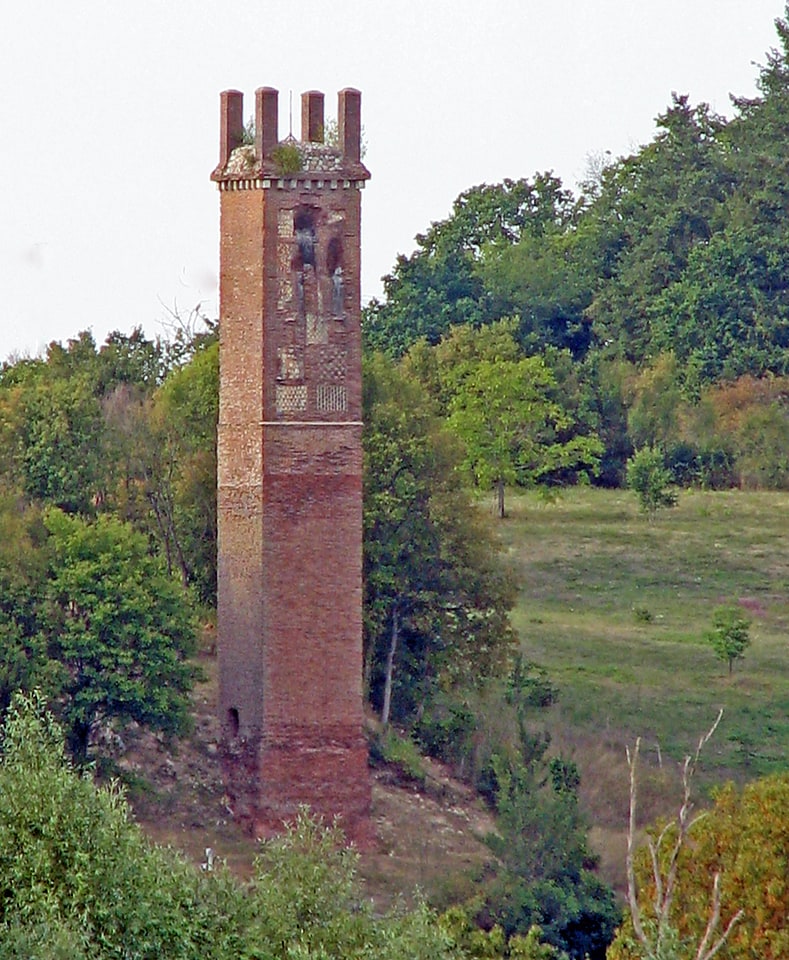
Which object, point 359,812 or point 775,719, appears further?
point 775,719

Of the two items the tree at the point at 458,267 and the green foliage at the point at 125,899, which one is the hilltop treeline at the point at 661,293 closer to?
the tree at the point at 458,267

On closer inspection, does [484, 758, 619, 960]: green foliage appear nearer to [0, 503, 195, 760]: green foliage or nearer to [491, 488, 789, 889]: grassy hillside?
[491, 488, 789, 889]: grassy hillside

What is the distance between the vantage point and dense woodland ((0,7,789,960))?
24.5 m

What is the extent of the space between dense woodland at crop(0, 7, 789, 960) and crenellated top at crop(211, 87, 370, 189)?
561cm

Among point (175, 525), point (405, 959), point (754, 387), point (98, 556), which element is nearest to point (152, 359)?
point (175, 525)

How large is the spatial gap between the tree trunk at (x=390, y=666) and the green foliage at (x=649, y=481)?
16.7m

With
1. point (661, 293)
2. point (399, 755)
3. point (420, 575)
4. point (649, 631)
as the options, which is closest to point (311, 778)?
point (399, 755)

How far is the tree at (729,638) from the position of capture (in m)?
42.7

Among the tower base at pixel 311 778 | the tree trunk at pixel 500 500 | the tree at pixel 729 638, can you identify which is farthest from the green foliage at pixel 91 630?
the tree trunk at pixel 500 500

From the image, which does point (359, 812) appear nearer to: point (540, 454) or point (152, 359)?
point (152, 359)

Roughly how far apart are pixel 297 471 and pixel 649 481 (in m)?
23.5

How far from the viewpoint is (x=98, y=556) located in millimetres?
33656

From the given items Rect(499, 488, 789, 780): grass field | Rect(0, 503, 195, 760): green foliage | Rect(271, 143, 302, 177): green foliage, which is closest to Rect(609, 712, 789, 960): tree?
Rect(0, 503, 195, 760): green foliage

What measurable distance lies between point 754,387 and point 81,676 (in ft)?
103
